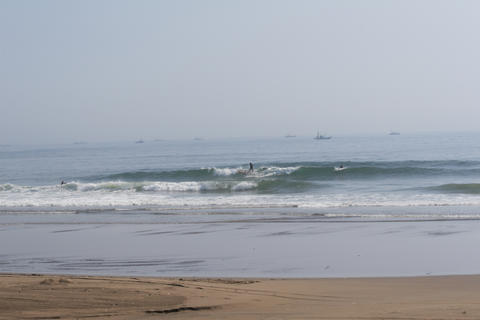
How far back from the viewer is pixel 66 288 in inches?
336

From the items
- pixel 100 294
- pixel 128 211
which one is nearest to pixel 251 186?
pixel 128 211

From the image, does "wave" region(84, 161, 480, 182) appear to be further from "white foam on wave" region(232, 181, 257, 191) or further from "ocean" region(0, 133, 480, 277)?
"ocean" region(0, 133, 480, 277)

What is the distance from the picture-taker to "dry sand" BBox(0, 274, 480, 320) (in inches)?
287

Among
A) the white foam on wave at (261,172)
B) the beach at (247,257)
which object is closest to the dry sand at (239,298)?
the beach at (247,257)

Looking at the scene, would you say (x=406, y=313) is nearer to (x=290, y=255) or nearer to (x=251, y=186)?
(x=290, y=255)

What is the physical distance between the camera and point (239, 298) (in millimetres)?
8188

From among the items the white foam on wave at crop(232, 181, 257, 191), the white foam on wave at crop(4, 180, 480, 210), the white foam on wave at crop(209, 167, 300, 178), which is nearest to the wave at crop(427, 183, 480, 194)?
the white foam on wave at crop(4, 180, 480, 210)

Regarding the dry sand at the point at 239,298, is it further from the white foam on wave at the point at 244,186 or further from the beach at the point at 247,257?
the white foam on wave at the point at 244,186

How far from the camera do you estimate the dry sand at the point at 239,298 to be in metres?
7.28

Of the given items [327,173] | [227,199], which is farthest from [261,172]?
[227,199]

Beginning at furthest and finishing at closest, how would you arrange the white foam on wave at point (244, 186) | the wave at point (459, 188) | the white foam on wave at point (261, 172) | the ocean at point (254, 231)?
the white foam on wave at point (261, 172), the white foam on wave at point (244, 186), the wave at point (459, 188), the ocean at point (254, 231)

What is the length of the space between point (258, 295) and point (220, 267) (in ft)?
9.19

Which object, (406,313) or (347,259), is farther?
(347,259)

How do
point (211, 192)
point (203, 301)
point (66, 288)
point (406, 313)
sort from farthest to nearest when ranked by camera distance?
point (211, 192), point (66, 288), point (203, 301), point (406, 313)
